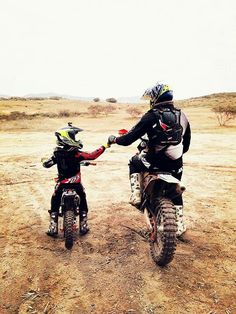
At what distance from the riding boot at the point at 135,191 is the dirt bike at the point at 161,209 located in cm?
6

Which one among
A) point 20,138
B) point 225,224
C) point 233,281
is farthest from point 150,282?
point 20,138

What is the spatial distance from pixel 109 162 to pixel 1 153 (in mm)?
5080

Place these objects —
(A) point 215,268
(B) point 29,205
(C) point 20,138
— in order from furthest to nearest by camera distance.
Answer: (C) point 20,138
(B) point 29,205
(A) point 215,268

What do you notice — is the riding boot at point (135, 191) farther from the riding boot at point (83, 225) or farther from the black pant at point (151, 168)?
the riding boot at point (83, 225)

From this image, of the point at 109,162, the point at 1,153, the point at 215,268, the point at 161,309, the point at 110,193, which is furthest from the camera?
the point at 1,153

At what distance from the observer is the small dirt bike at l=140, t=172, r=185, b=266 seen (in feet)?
13.1

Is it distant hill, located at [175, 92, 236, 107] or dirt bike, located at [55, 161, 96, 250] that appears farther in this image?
distant hill, located at [175, 92, 236, 107]

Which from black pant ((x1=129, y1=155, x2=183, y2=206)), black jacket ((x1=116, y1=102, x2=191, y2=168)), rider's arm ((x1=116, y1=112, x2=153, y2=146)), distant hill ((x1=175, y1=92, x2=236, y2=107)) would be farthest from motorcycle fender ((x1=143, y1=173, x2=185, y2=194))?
distant hill ((x1=175, y1=92, x2=236, y2=107))

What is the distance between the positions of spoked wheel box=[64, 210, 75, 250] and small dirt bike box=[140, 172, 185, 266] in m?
1.07

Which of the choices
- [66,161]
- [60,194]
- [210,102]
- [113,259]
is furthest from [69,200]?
[210,102]

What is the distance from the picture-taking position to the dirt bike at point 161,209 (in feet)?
13.1

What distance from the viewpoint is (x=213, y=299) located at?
3730 millimetres

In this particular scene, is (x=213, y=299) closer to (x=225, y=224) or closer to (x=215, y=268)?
(x=215, y=268)

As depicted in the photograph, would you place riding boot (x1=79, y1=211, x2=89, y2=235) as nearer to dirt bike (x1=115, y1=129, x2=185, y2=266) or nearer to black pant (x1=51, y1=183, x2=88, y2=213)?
black pant (x1=51, y1=183, x2=88, y2=213)
